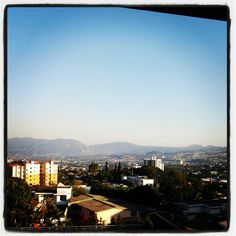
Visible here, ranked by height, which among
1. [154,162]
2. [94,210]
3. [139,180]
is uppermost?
[154,162]

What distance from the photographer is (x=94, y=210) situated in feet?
11.8

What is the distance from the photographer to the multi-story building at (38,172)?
3.60 m

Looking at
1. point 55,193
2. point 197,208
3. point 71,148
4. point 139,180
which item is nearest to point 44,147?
point 71,148

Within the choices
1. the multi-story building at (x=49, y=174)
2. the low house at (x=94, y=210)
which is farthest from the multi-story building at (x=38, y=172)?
the low house at (x=94, y=210)

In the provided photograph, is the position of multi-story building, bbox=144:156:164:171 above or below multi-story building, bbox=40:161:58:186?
above

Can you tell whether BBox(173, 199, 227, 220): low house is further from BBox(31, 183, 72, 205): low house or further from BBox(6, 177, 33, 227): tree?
BBox(6, 177, 33, 227): tree

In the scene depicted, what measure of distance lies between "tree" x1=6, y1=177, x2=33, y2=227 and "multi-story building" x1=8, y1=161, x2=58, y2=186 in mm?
45

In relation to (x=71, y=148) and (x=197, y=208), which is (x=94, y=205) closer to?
(x=71, y=148)

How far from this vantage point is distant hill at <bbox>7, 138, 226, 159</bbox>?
3.56 meters

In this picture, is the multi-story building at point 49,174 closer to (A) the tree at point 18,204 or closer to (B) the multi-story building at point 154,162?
(A) the tree at point 18,204

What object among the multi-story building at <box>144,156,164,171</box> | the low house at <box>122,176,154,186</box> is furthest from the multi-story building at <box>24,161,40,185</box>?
the multi-story building at <box>144,156,164,171</box>

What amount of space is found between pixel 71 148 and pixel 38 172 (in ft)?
0.88

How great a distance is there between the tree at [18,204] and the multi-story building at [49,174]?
0.40 feet

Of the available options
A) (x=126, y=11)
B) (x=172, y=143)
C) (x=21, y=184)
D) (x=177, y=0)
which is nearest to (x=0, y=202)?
(x=21, y=184)
